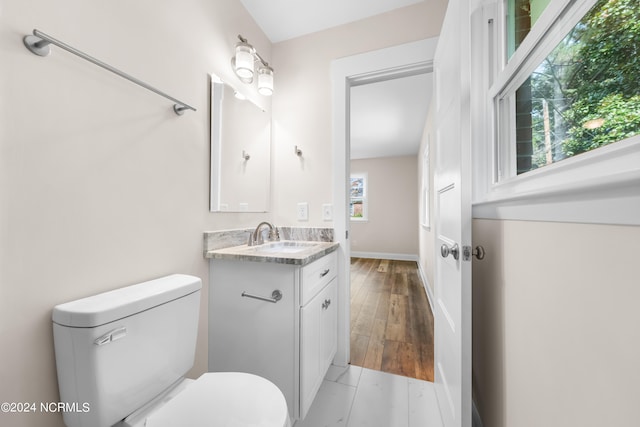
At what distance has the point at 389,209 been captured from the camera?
5547 mm

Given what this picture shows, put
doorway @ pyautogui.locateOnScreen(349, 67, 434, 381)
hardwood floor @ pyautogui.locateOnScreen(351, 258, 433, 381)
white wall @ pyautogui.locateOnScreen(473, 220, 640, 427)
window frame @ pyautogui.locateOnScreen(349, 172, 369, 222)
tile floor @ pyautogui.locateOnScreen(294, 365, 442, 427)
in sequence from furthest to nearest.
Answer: window frame @ pyautogui.locateOnScreen(349, 172, 369, 222) → doorway @ pyautogui.locateOnScreen(349, 67, 434, 381) → hardwood floor @ pyautogui.locateOnScreen(351, 258, 433, 381) → tile floor @ pyautogui.locateOnScreen(294, 365, 442, 427) → white wall @ pyautogui.locateOnScreen(473, 220, 640, 427)

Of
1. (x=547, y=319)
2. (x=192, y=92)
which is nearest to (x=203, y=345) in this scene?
(x=192, y=92)

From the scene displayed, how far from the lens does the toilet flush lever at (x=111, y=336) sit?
68 cm

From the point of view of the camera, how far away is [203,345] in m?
1.29

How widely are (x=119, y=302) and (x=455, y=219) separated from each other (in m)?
1.22

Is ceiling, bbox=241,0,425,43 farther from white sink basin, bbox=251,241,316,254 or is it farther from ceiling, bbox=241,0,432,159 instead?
white sink basin, bbox=251,241,316,254

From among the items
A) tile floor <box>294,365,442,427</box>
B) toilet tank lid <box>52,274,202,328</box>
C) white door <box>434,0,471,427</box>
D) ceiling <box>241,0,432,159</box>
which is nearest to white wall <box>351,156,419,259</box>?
ceiling <box>241,0,432,159</box>

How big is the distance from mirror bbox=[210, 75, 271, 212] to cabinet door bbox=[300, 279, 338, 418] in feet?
2.48

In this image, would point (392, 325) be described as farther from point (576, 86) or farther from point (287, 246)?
point (576, 86)

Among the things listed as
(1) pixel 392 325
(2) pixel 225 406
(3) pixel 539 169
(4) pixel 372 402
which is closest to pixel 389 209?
(1) pixel 392 325

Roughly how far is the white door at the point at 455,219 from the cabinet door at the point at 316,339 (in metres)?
0.63

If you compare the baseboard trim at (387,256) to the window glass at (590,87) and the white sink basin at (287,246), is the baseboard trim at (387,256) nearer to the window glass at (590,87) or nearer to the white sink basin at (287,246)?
the white sink basin at (287,246)

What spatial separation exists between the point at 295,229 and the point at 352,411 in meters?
1.14

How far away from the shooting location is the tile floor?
1237 millimetres
